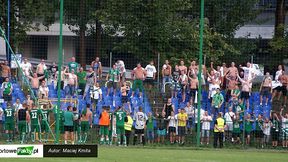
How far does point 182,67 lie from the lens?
1103 inches

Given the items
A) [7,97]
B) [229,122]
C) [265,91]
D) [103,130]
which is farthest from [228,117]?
[7,97]

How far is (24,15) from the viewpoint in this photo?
112ft

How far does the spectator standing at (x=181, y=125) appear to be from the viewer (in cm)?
2589

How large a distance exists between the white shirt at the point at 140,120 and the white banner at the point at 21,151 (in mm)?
13156

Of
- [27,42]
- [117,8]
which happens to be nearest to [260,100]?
[117,8]

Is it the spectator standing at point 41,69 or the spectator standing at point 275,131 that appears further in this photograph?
the spectator standing at point 41,69

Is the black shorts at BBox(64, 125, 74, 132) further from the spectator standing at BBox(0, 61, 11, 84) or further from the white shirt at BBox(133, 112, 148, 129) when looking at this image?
the spectator standing at BBox(0, 61, 11, 84)

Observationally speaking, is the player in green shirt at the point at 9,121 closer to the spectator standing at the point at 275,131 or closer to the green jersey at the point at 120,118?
the green jersey at the point at 120,118

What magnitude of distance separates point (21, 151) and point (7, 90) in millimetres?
15291

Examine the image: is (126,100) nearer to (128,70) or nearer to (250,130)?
(128,70)

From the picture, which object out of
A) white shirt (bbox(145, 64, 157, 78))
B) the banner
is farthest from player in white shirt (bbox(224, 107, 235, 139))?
the banner

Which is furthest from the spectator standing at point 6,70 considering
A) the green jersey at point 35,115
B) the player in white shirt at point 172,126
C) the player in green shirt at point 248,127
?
the player in green shirt at point 248,127

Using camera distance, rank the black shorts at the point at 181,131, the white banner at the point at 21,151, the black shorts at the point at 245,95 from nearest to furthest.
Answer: the white banner at the point at 21,151 → the black shorts at the point at 181,131 → the black shorts at the point at 245,95

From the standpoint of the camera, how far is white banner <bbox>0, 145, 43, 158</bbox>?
1266 cm
